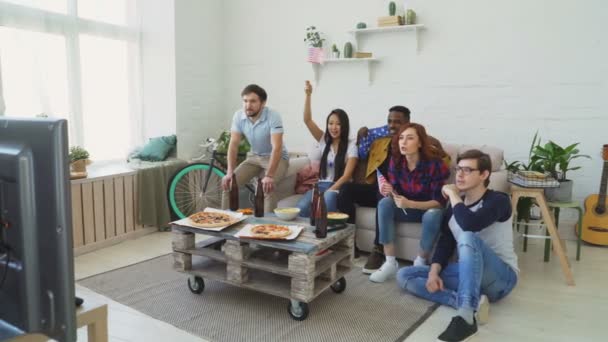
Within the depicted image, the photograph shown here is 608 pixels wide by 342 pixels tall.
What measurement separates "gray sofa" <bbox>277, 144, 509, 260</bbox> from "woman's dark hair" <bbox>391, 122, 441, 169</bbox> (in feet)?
1.25

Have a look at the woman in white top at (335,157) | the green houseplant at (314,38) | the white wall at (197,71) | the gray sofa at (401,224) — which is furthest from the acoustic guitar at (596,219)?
the white wall at (197,71)

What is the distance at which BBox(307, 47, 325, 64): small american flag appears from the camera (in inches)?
176

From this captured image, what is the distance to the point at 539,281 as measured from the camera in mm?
2990

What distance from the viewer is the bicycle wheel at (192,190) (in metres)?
4.10

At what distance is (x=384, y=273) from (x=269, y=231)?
34.9 inches

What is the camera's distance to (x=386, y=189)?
3104mm

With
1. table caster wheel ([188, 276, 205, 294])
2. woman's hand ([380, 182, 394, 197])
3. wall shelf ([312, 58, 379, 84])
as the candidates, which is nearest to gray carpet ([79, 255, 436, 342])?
table caster wheel ([188, 276, 205, 294])

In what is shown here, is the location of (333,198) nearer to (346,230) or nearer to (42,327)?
(346,230)

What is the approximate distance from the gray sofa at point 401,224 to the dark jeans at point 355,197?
0.05 m

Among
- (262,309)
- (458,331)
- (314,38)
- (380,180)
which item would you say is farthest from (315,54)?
(458,331)

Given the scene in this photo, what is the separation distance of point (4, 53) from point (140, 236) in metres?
1.68

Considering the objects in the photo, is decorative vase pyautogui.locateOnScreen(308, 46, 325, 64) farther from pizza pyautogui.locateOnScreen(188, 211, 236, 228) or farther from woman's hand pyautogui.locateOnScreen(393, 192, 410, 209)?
pizza pyautogui.locateOnScreen(188, 211, 236, 228)

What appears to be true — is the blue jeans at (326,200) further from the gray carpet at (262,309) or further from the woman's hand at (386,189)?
the gray carpet at (262,309)

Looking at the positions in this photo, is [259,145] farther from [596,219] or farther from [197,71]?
[596,219]
